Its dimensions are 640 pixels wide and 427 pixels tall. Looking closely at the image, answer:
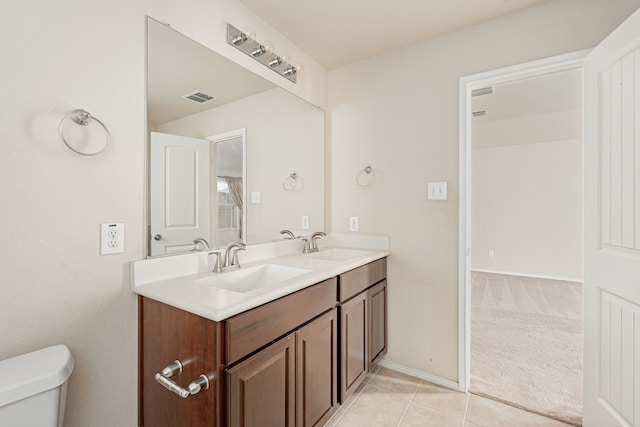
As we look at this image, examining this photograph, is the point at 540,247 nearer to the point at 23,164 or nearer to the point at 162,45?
the point at 162,45

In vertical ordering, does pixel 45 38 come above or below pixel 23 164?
above

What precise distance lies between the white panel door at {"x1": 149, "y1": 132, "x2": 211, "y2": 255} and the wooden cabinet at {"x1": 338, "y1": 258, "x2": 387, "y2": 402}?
0.84 m

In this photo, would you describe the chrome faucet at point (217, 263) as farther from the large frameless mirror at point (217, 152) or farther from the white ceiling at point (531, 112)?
the white ceiling at point (531, 112)

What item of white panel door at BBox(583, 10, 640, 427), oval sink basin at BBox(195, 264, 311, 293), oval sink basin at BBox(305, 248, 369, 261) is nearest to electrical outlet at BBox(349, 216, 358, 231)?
oval sink basin at BBox(305, 248, 369, 261)

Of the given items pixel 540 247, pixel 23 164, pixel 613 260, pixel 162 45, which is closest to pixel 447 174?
pixel 613 260

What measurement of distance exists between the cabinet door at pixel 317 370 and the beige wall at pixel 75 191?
719 mm

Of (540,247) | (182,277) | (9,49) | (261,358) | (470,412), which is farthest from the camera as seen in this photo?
(540,247)

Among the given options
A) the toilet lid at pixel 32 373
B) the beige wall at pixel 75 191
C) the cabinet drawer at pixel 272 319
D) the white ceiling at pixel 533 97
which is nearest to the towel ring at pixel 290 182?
the cabinet drawer at pixel 272 319

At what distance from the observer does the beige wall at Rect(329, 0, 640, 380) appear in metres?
1.81

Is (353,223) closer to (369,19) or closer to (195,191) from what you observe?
(195,191)

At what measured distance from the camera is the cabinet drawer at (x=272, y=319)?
3.22 feet

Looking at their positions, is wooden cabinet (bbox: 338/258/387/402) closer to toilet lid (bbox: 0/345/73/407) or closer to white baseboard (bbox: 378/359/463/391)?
white baseboard (bbox: 378/359/463/391)

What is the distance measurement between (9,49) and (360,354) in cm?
207

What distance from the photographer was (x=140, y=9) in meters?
1.24
